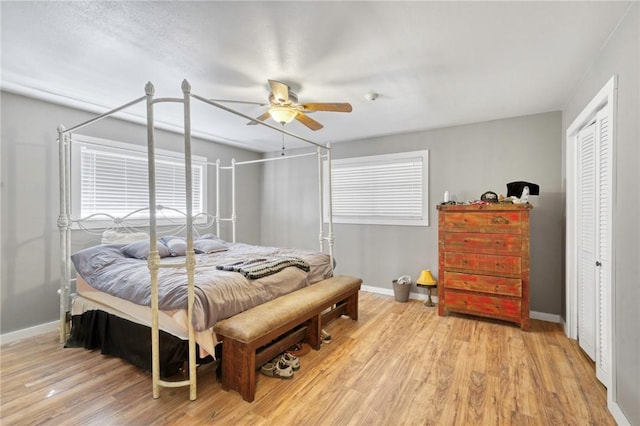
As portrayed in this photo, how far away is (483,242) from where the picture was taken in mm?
3395

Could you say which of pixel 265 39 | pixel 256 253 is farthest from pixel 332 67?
pixel 256 253

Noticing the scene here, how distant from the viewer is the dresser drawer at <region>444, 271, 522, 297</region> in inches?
128

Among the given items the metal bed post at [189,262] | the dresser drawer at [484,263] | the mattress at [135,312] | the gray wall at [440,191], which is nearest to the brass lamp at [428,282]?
the gray wall at [440,191]

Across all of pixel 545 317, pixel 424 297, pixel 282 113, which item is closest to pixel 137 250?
pixel 282 113

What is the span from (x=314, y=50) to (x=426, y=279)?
3209mm

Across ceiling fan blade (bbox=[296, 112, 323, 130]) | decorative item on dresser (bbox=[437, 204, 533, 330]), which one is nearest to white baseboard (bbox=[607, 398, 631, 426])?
decorative item on dresser (bbox=[437, 204, 533, 330])

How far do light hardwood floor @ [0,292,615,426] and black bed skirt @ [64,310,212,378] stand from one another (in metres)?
0.10

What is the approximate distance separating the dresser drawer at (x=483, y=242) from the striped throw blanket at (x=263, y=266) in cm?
175

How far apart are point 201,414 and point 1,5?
8.90 ft

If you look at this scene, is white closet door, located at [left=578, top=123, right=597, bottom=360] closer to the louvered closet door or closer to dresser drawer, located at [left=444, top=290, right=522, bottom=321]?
the louvered closet door

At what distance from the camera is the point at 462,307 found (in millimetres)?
3527

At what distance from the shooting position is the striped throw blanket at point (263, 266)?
260 cm

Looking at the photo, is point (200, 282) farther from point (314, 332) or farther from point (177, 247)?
point (177, 247)

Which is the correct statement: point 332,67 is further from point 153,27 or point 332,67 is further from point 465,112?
point 465,112
